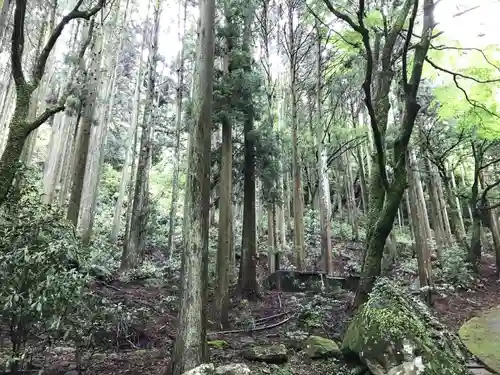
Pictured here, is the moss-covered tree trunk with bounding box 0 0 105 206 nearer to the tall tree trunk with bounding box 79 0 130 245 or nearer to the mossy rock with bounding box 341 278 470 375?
the mossy rock with bounding box 341 278 470 375

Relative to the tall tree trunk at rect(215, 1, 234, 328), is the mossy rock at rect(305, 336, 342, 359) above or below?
below

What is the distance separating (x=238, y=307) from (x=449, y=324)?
529cm

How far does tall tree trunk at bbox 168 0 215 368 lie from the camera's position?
488cm

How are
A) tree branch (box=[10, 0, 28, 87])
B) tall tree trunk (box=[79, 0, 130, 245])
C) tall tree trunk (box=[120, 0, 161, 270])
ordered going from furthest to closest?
tall tree trunk (box=[79, 0, 130, 245]) < tall tree trunk (box=[120, 0, 161, 270]) < tree branch (box=[10, 0, 28, 87])

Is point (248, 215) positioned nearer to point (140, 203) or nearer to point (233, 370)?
point (140, 203)

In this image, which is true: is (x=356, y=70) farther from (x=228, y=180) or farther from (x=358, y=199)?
(x=358, y=199)

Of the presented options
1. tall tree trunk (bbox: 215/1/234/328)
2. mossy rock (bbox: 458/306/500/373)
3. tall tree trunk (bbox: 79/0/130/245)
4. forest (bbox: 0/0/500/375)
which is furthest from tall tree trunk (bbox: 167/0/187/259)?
mossy rock (bbox: 458/306/500/373)

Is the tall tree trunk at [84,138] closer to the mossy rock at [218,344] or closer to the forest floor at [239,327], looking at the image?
the forest floor at [239,327]

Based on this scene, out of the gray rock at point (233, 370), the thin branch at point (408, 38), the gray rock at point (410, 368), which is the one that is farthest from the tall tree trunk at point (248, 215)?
the gray rock at point (410, 368)

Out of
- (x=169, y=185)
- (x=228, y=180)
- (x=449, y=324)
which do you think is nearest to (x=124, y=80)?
(x=169, y=185)

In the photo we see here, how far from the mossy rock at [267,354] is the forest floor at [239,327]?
0.11 metres

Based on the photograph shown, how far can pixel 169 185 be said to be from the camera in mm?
24172

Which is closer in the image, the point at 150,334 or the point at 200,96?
the point at 200,96

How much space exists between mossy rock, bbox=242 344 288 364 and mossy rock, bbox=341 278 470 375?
43.2 inches
